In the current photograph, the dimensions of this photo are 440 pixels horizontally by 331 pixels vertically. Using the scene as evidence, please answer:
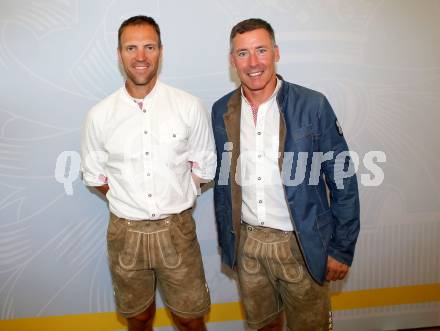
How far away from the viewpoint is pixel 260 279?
2.01m

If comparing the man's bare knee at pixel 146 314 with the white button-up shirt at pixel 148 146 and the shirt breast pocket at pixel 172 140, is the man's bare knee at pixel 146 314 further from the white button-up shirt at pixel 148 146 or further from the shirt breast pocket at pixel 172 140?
the shirt breast pocket at pixel 172 140

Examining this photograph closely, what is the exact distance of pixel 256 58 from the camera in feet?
6.10

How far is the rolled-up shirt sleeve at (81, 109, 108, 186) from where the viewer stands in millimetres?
2088

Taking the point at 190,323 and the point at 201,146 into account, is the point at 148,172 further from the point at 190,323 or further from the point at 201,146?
the point at 190,323

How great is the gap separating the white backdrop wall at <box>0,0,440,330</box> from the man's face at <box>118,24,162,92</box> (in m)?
0.46

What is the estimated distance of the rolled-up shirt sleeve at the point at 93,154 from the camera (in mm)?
2088

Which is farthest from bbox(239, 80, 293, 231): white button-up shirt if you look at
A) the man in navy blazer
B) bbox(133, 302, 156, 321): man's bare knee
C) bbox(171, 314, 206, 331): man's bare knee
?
bbox(133, 302, 156, 321): man's bare knee

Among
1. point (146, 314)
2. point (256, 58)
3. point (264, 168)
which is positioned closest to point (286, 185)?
point (264, 168)

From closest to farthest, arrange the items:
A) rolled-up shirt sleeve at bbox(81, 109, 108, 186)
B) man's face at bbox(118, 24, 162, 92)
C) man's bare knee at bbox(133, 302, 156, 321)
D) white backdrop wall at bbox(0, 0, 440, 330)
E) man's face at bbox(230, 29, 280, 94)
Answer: man's face at bbox(230, 29, 280, 94)
man's face at bbox(118, 24, 162, 92)
rolled-up shirt sleeve at bbox(81, 109, 108, 186)
man's bare knee at bbox(133, 302, 156, 321)
white backdrop wall at bbox(0, 0, 440, 330)

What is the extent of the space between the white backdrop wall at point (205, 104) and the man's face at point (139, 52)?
1.50 ft

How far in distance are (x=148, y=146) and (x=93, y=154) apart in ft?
1.07

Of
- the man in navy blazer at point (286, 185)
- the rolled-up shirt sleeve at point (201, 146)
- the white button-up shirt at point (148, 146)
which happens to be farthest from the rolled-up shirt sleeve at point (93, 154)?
the man in navy blazer at point (286, 185)

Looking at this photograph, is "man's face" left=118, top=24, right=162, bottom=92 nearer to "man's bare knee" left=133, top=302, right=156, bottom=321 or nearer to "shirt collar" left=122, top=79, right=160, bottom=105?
"shirt collar" left=122, top=79, right=160, bottom=105

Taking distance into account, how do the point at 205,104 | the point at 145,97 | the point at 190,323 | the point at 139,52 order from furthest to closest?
the point at 205,104
the point at 190,323
the point at 145,97
the point at 139,52
